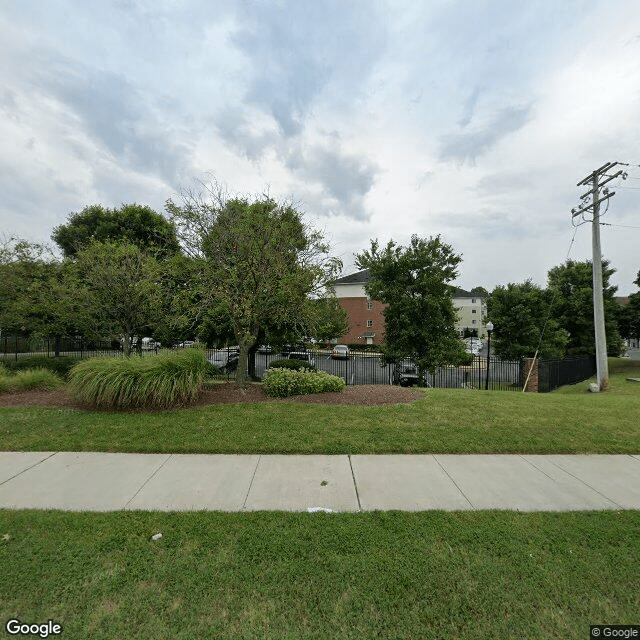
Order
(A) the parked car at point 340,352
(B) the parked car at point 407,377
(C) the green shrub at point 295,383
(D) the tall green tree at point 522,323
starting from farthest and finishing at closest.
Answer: (A) the parked car at point 340,352 < (D) the tall green tree at point 522,323 < (B) the parked car at point 407,377 < (C) the green shrub at point 295,383

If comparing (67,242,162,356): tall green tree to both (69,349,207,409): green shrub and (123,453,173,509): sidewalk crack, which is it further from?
(123,453,173,509): sidewalk crack

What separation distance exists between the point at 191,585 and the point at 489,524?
103 inches

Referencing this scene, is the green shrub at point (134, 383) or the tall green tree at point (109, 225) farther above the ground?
the tall green tree at point (109, 225)

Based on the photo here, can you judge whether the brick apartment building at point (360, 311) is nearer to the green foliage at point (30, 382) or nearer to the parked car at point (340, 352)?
the parked car at point (340, 352)

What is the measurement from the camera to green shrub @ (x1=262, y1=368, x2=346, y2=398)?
7.96 meters

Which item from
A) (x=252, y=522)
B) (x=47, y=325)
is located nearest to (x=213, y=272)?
(x=252, y=522)

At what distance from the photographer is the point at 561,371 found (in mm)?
16703

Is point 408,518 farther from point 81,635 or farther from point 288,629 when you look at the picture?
point 81,635

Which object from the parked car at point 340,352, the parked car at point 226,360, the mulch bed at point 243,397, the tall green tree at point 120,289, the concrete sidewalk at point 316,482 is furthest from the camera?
the parked car at point 340,352

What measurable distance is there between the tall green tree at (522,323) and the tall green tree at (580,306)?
100 inches

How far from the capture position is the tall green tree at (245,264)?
8.22 m

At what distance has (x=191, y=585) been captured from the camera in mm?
2424

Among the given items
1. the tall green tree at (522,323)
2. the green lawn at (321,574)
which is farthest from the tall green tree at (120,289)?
the tall green tree at (522,323)

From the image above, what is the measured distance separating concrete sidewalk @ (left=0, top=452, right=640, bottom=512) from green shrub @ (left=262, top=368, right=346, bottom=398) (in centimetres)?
308
